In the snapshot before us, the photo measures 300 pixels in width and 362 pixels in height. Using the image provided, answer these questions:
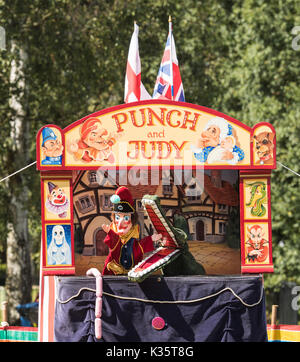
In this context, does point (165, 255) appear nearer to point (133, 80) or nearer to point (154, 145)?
point (154, 145)

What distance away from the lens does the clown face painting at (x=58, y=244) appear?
9086 mm

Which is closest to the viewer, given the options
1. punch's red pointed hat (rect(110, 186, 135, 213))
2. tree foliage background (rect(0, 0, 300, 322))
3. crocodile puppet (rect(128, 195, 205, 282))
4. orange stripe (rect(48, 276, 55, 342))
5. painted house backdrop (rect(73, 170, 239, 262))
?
crocodile puppet (rect(128, 195, 205, 282))

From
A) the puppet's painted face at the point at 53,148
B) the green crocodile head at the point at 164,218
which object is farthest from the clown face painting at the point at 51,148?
the green crocodile head at the point at 164,218

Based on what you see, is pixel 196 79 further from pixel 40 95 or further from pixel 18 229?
pixel 18 229

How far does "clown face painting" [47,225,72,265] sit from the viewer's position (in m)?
9.09

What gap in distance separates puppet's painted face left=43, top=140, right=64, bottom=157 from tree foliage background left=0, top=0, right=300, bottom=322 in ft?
24.4

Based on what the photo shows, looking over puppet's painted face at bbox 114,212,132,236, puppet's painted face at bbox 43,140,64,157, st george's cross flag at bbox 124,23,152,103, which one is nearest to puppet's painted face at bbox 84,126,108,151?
puppet's painted face at bbox 43,140,64,157

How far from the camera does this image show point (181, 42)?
1853 centimetres

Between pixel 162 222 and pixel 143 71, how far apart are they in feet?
31.5

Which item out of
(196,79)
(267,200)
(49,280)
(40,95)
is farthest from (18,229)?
(267,200)

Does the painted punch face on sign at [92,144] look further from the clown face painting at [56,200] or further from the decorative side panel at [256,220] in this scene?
the decorative side panel at [256,220]

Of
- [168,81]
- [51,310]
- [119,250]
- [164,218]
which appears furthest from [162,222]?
[168,81]

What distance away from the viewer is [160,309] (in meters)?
8.63

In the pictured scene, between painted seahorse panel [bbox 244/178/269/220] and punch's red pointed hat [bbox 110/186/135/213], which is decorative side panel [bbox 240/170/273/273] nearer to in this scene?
painted seahorse panel [bbox 244/178/269/220]
